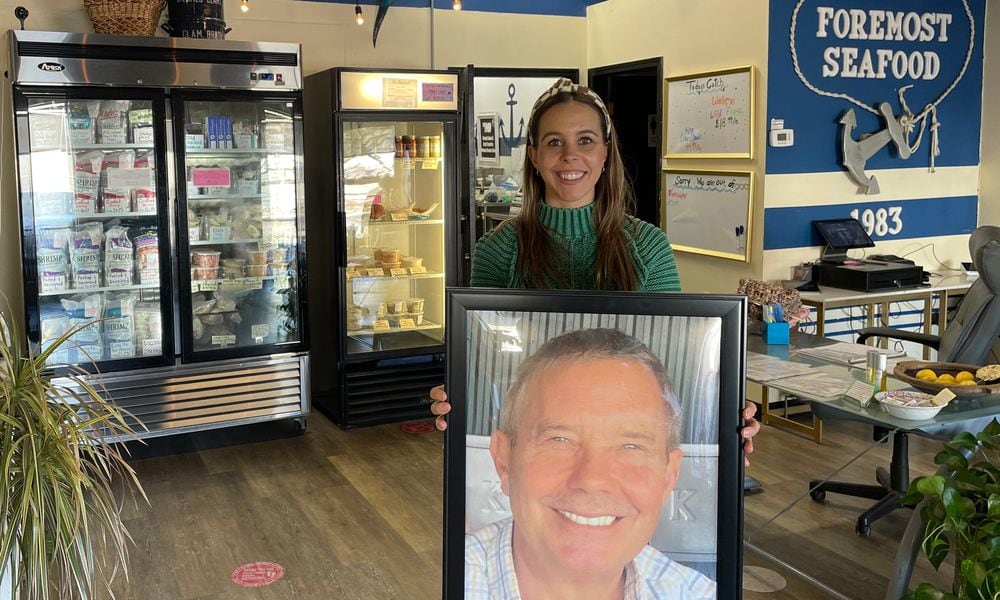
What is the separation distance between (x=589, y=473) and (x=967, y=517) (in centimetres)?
141

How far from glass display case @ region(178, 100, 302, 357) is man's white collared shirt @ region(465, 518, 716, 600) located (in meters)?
3.44

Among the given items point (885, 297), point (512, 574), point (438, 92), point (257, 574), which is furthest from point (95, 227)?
point (885, 297)

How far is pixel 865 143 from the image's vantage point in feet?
18.1

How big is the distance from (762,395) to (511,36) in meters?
2.81

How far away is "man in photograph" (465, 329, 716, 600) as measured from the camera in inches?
68.1

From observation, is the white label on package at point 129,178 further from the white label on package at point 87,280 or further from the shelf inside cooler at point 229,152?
the white label on package at point 87,280

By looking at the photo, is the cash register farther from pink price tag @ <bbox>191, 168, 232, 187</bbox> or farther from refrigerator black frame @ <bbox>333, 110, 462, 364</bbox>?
pink price tag @ <bbox>191, 168, 232, 187</bbox>

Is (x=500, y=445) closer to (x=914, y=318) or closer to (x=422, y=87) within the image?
(x=422, y=87)

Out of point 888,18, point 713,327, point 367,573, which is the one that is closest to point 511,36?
point 888,18

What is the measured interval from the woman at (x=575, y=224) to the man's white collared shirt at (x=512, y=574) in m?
0.59

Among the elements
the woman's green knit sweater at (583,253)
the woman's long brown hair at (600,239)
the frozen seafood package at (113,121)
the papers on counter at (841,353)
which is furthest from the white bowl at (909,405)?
the frozen seafood package at (113,121)

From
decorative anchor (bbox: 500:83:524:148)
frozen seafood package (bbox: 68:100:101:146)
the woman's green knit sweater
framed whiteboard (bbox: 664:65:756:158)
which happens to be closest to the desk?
framed whiteboard (bbox: 664:65:756:158)

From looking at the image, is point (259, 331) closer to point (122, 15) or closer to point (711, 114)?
point (122, 15)

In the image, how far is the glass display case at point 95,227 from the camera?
178 inches
